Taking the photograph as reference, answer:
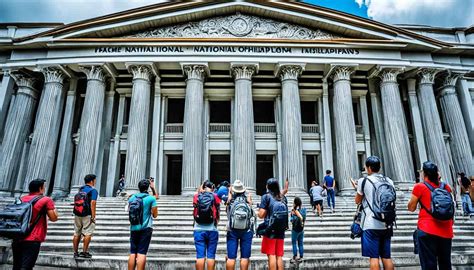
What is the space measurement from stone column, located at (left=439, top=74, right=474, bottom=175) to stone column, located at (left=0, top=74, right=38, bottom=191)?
2495 centimetres

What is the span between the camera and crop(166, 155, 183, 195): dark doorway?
21.1 meters

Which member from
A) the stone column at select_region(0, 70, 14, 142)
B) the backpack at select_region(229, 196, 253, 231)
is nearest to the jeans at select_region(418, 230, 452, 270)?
the backpack at select_region(229, 196, 253, 231)

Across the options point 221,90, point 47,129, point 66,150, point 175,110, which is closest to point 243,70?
point 221,90

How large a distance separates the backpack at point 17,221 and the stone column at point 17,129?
15747 millimetres

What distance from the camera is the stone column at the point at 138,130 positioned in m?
15.9

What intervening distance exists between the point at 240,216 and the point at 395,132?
578 inches

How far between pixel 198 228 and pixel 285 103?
42.4 feet

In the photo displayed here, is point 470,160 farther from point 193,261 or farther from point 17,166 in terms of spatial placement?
point 17,166

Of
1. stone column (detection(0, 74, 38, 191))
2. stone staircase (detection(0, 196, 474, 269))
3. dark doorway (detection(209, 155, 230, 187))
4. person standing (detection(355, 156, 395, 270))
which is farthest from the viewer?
dark doorway (detection(209, 155, 230, 187))

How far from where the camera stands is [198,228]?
5117 millimetres

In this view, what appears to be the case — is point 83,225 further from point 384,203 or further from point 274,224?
point 384,203

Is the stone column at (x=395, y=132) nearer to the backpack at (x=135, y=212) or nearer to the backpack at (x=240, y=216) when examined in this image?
the backpack at (x=240, y=216)

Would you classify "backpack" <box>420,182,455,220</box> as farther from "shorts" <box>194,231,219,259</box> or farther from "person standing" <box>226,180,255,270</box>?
"shorts" <box>194,231,219,259</box>

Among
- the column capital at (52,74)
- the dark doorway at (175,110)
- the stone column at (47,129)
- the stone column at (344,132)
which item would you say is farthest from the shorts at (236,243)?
the dark doorway at (175,110)
